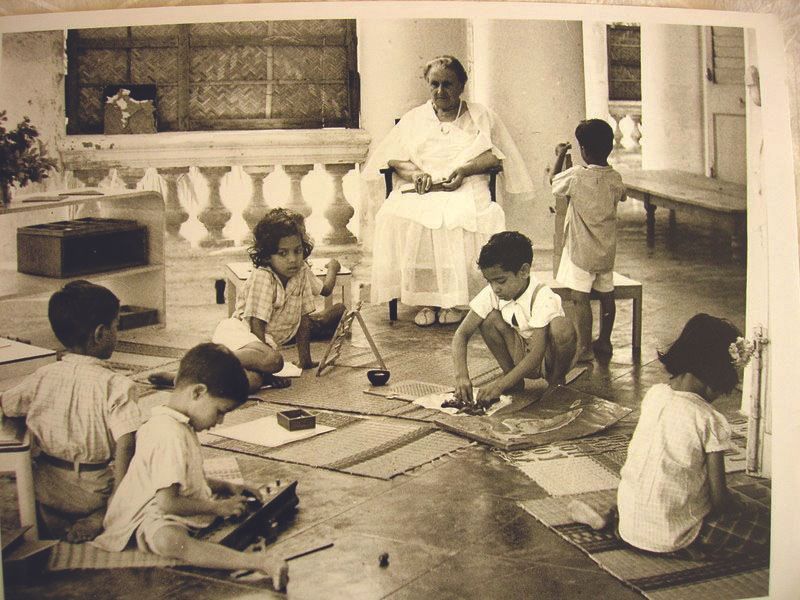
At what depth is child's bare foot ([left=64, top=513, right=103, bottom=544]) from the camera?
1.98 meters

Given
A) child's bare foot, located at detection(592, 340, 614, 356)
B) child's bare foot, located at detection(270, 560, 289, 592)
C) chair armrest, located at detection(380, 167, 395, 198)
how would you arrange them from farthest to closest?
child's bare foot, located at detection(592, 340, 614, 356)
chair armrest, located at detection(380, 167, 395, 198)
child's bare foot, located at detection(270, 560, 289, 592)

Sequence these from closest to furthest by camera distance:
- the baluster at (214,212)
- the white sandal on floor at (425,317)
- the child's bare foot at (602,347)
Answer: the baluster at (214,212), the white sandal on floor at (425,317), the child's bare foot at (602,347)

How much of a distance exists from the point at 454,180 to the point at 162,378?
82 cm

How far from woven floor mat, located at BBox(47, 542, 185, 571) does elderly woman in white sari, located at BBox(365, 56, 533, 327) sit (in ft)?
2.52

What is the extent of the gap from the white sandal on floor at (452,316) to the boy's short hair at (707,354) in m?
0.48

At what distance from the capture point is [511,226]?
2332 millimetres

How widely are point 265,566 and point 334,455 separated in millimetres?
340

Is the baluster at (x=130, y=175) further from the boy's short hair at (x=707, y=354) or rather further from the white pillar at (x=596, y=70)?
the boy's short hair at (x=707, y=354)

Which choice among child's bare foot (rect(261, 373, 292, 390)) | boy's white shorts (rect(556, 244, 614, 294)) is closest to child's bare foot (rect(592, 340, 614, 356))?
boy's white shorts (rect(556, 244, 614, 294))

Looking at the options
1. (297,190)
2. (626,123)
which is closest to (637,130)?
(626,123)

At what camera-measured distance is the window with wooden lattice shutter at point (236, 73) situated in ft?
7.02

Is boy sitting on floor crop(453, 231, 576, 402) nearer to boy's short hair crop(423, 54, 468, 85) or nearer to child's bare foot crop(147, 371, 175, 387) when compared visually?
boy's short hair crop(423, 54, 468, 85)

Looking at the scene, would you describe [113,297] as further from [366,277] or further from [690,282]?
[690,282]

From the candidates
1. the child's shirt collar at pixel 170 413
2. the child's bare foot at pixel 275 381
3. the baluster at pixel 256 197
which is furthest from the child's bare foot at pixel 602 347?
the child's shirt collar at pixel 170 413
